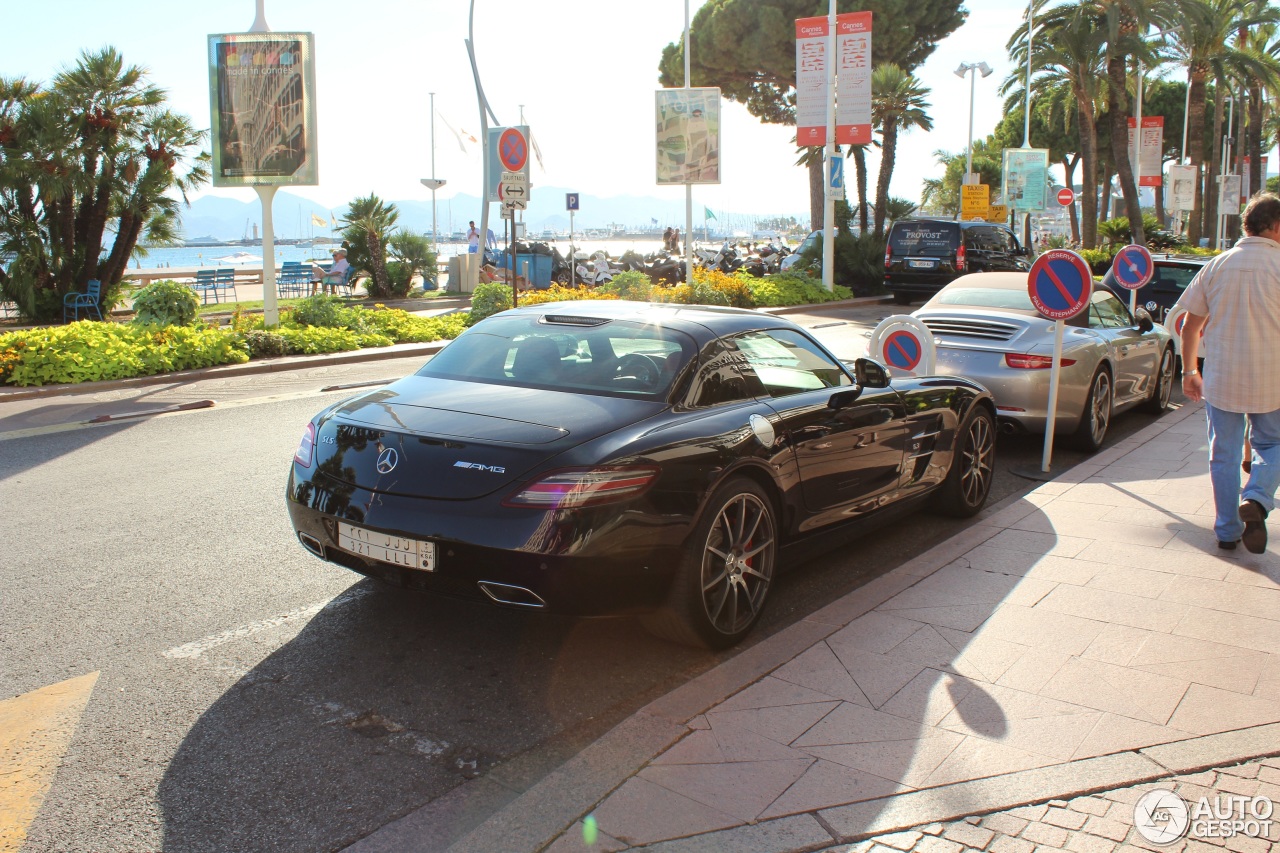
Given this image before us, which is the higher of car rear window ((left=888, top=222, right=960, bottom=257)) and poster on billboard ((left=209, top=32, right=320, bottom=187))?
poster on billboard ((left=209, top=32, right=320, bottom=187))

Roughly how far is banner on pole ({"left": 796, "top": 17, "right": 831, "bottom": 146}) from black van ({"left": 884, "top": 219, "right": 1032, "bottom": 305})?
393cm

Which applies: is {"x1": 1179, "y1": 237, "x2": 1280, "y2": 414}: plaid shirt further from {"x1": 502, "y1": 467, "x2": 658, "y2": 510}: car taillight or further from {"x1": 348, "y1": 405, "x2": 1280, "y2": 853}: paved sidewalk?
{"x1": 502, "y1": 467, "x2": 658, "y2": 510}: car taillight

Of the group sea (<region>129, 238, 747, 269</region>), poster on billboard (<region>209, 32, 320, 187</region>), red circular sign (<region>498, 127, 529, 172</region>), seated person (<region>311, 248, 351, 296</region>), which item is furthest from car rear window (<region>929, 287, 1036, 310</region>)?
seated person (<region>311, 248, 351, 296</region>)

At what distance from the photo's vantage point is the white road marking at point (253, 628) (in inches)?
173

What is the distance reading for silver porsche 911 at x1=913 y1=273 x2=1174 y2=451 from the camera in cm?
880

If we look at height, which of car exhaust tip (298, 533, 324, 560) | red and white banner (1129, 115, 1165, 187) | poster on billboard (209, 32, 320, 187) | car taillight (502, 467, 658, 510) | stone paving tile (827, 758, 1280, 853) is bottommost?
stone paving tile (827, 758, 1280, 853)

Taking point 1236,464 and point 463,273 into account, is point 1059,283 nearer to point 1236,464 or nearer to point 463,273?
point 1236,464

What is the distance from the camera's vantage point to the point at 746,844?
2.99 meters

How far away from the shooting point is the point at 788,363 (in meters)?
5.39

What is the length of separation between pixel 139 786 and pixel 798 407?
3044 mm

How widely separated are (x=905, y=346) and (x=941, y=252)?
1788 cm

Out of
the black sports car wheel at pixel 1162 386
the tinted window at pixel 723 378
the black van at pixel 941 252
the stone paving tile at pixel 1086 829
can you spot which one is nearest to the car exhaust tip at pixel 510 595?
the tinted window at pixel 723 378

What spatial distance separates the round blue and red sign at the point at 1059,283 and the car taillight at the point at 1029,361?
0.64 m

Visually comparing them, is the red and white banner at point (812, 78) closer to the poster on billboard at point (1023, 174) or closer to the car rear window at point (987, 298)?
the poster on billboard at point (1023, 174)
